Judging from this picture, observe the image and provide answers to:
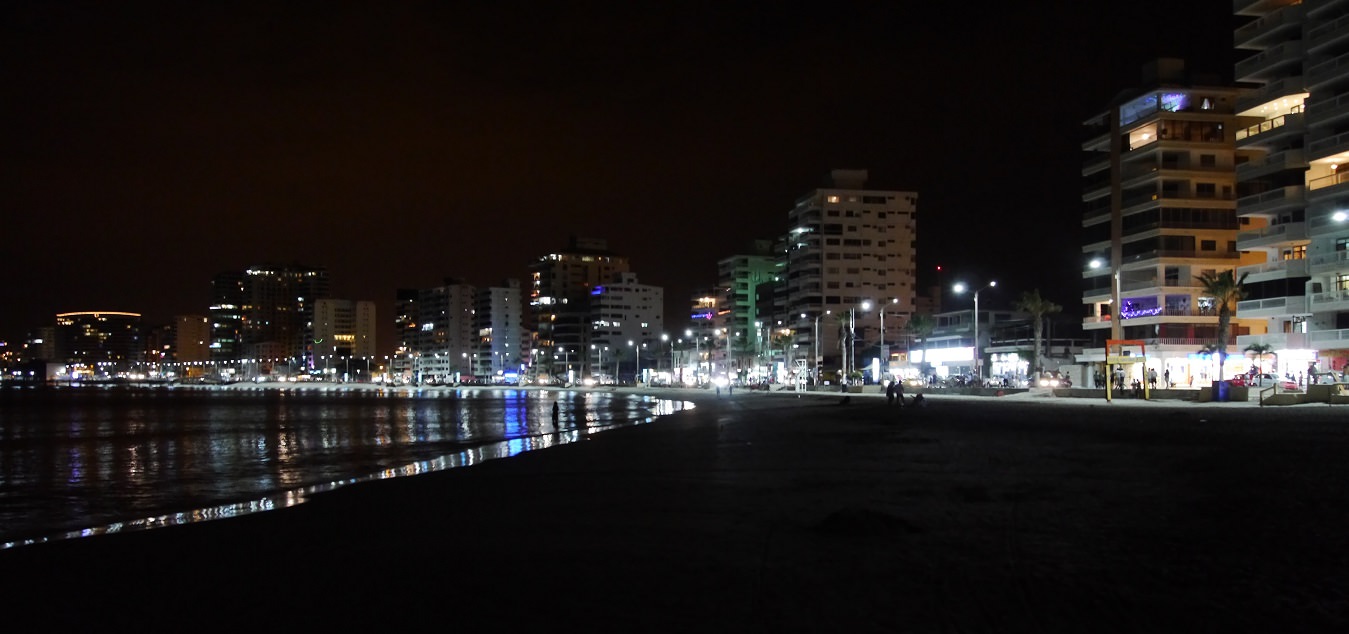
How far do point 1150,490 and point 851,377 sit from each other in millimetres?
94034

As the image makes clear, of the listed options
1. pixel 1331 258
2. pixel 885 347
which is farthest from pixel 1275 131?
pixel 885 347

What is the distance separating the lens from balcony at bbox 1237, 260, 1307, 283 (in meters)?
61.0

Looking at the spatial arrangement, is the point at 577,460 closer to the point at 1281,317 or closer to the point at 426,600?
the point at 426,600

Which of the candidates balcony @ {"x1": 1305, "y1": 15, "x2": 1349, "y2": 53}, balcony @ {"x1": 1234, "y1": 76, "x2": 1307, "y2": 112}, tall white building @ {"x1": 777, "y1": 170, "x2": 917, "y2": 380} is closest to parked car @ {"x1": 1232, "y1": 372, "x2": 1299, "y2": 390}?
balcony @ {"x1": 1234, "y1": 76, "x2": 1307, "y2": 112}

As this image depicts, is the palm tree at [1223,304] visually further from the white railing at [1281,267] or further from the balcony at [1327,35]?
the balcony at [1327,35]

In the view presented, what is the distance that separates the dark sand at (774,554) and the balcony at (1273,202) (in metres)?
44.6

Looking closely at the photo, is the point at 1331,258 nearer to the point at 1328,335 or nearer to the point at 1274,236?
the point at 1328,335

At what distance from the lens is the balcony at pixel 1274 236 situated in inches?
2440

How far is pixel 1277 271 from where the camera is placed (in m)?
62.7

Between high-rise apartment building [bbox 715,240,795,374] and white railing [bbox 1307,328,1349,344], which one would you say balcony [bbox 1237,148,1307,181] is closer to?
white railing [bbox 1307,328,1349,344]

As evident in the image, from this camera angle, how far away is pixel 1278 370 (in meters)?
62.4

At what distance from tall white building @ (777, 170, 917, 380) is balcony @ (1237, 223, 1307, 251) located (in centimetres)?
7937

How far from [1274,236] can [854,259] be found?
8676cm

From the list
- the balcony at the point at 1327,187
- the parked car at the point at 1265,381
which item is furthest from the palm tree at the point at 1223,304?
the balcony at the point at 1327,187
